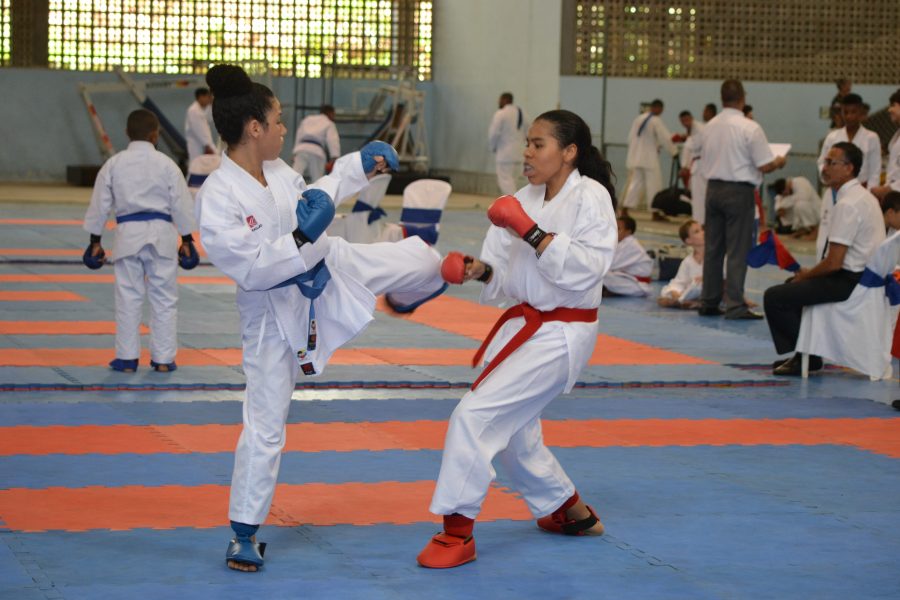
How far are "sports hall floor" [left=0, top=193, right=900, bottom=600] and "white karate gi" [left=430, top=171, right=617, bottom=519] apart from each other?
0.87 ft

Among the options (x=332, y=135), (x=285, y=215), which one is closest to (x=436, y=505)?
(x=285, y=215)

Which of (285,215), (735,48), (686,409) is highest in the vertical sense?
(735,48)

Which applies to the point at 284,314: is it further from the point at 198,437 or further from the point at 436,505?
the point at 198,437

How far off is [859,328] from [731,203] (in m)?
2.94

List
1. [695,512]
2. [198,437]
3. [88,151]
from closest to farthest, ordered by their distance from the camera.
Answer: [695,512]
[198,437]
[88,151]

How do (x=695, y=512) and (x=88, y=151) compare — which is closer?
(x=695, y=512)

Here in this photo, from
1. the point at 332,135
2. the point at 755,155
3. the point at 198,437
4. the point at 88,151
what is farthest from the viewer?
the point at 88,151

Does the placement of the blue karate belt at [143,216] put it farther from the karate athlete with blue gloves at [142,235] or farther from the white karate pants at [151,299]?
the white karate pants at [151,299]

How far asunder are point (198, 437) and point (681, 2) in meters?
17.0

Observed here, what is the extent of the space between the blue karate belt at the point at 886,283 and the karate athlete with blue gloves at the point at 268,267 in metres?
4.55

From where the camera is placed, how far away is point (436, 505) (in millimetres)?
4516

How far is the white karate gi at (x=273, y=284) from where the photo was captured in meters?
4.38

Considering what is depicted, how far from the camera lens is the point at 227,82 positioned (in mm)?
4484

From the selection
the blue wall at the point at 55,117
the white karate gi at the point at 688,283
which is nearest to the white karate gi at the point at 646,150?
the blue wall at the point at 55,117
